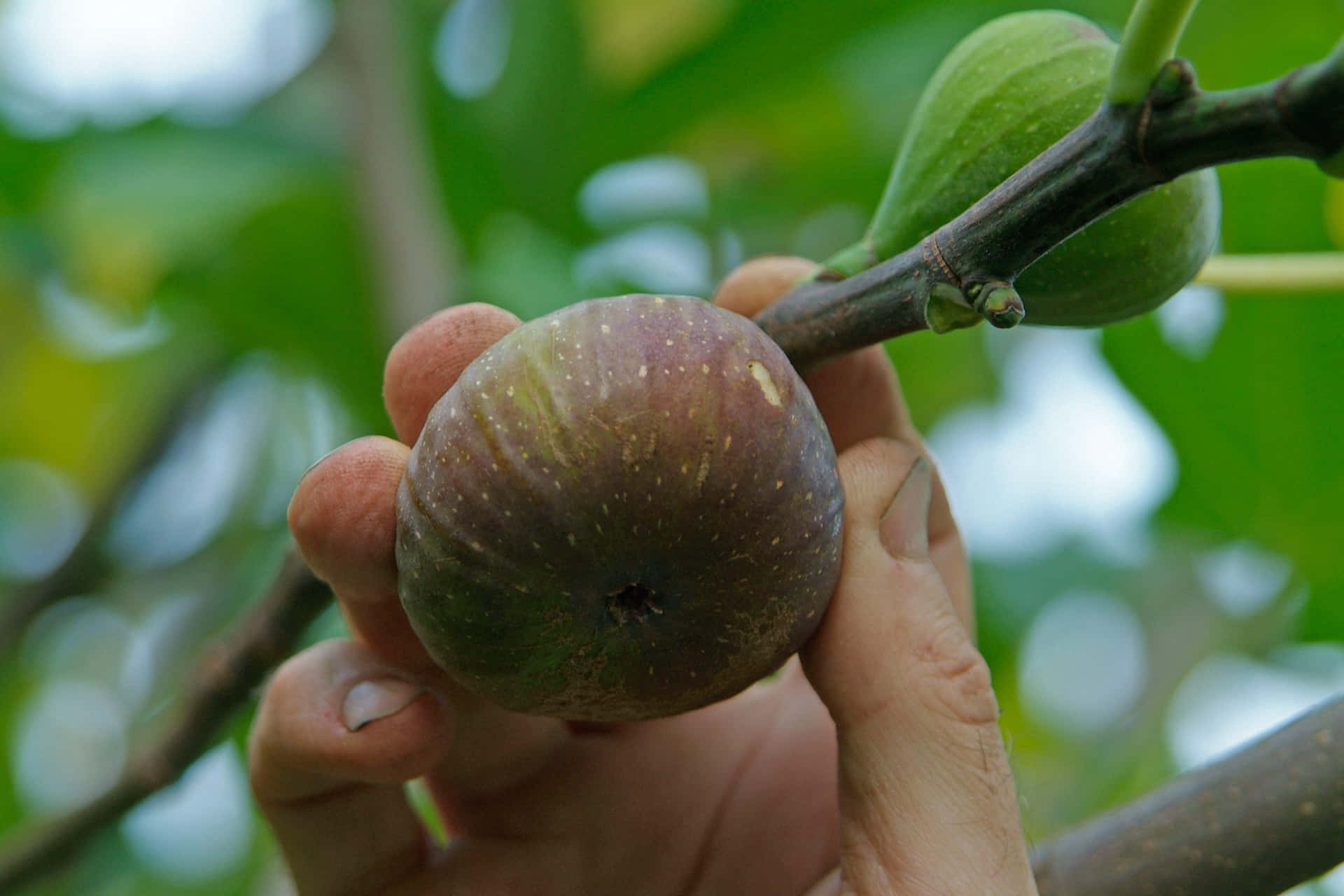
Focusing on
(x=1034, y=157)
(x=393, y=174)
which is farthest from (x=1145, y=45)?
(x=393, y=174)

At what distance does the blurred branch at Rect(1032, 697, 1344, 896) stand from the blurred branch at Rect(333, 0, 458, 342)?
1.31m

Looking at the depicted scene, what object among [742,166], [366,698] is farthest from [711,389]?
[742,166]

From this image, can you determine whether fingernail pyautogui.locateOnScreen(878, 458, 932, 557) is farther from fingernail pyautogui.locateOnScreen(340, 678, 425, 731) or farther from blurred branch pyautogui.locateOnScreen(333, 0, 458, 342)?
blurred branch pyautogui.locateOnScreen(333, 0, 458, 342)

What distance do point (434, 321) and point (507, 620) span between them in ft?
1.07

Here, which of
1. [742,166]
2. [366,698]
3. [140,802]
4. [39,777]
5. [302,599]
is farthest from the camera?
[39,777]

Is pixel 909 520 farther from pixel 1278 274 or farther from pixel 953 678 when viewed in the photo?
pixel 1278 274

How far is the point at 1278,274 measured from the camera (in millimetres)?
1309

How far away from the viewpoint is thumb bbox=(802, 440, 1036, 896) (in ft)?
3.31

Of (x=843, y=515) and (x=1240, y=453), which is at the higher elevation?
(x=843, y=515)

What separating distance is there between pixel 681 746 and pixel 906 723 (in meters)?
0.46

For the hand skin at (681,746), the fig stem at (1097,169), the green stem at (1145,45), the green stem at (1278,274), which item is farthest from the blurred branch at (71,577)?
the green stem at (1145,45)

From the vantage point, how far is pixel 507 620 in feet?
3.04

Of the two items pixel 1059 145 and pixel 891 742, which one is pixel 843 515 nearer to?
pixel 891 742

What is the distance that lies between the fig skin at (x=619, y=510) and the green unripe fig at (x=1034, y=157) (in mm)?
249
